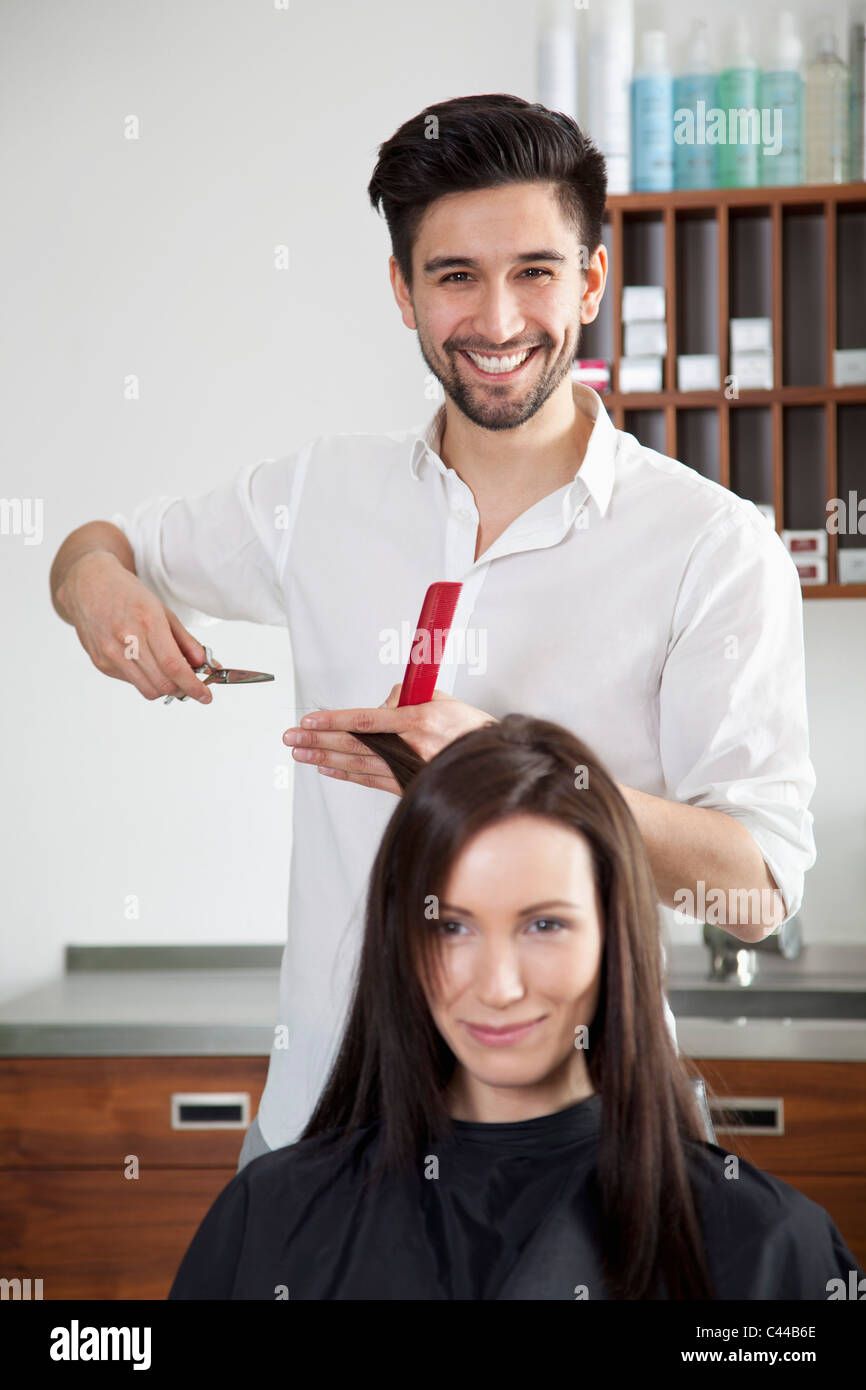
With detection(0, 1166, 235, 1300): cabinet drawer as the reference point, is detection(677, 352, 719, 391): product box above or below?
above

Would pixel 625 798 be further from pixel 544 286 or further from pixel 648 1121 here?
pixel 544 286

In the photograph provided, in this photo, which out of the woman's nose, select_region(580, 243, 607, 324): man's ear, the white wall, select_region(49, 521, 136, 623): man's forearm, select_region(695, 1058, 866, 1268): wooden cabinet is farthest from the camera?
the white wall

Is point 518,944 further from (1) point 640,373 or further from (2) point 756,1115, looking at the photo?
(1) point 640,373

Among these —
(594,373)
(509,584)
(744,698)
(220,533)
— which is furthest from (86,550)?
(594,373)

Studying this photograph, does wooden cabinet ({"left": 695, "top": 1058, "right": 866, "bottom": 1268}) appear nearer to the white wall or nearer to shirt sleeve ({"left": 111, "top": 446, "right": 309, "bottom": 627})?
the white wall

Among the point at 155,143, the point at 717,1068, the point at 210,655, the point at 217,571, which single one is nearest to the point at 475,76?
the point at 155,143

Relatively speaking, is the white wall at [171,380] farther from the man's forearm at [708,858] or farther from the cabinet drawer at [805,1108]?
the man's forearm at [708,858]

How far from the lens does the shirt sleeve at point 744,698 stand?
1.26 meters

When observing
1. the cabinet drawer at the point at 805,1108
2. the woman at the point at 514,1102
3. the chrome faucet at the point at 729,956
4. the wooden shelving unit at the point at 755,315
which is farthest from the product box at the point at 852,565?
the woman at the point at 514,1102

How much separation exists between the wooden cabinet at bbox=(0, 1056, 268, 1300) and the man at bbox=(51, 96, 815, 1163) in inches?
32.3

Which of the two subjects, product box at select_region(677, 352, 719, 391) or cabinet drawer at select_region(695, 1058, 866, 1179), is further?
product box at select_region(677, 352, 719, 391)

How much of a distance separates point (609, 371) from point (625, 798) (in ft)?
5.22

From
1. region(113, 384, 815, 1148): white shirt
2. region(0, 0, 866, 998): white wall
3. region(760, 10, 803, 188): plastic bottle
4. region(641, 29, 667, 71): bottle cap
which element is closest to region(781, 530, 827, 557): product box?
region(0, 0, 866, 998): white wall

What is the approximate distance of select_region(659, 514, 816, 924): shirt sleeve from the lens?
126 centimetres
